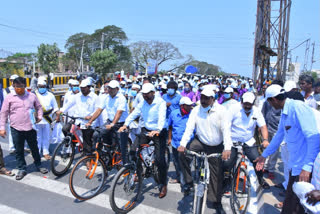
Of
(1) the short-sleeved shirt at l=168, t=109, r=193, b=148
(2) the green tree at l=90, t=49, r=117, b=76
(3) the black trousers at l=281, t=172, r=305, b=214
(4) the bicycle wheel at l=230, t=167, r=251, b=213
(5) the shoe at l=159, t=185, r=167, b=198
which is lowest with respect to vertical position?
(5) the shoe at l=159, t=185, r=167, b=198

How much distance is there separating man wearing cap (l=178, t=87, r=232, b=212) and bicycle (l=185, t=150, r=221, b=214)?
0.12m

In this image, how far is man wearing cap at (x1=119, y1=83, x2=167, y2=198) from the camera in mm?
4328

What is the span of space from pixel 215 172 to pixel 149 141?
4.29 feet

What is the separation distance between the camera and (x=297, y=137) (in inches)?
108

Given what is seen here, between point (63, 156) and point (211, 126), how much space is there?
3171 millimetres

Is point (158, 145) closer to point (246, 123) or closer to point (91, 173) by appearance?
point (91, 173)

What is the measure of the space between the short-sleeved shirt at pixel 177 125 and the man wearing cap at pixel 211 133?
798 millimetres

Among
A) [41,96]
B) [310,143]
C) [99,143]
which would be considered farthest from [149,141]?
[41,96]

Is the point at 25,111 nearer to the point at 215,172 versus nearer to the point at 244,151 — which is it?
the point at 215,172

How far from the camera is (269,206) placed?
4133 millimetres

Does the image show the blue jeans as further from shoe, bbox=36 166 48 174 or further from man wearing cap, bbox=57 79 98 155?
man wearing cap, bbox=57 79 98 155

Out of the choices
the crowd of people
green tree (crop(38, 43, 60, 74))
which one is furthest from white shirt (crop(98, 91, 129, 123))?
green tree (crop(38, 43, 60, 74))

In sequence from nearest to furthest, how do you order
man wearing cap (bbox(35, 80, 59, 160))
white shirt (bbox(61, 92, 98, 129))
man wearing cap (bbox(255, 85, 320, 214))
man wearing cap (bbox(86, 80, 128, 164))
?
1. man wearing cap (bbox(255, 85, 320, 214))
2. man wearing cap (bbox(86, 80, 128, 164))
3. white shirt (bbox(61, 92, 98, 129))
4. man wearing cap (bbox(35, 80, 59, 160))

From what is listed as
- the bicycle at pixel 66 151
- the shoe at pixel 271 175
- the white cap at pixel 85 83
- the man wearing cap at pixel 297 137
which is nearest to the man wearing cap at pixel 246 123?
the man wearing cap at pixel 297 137
